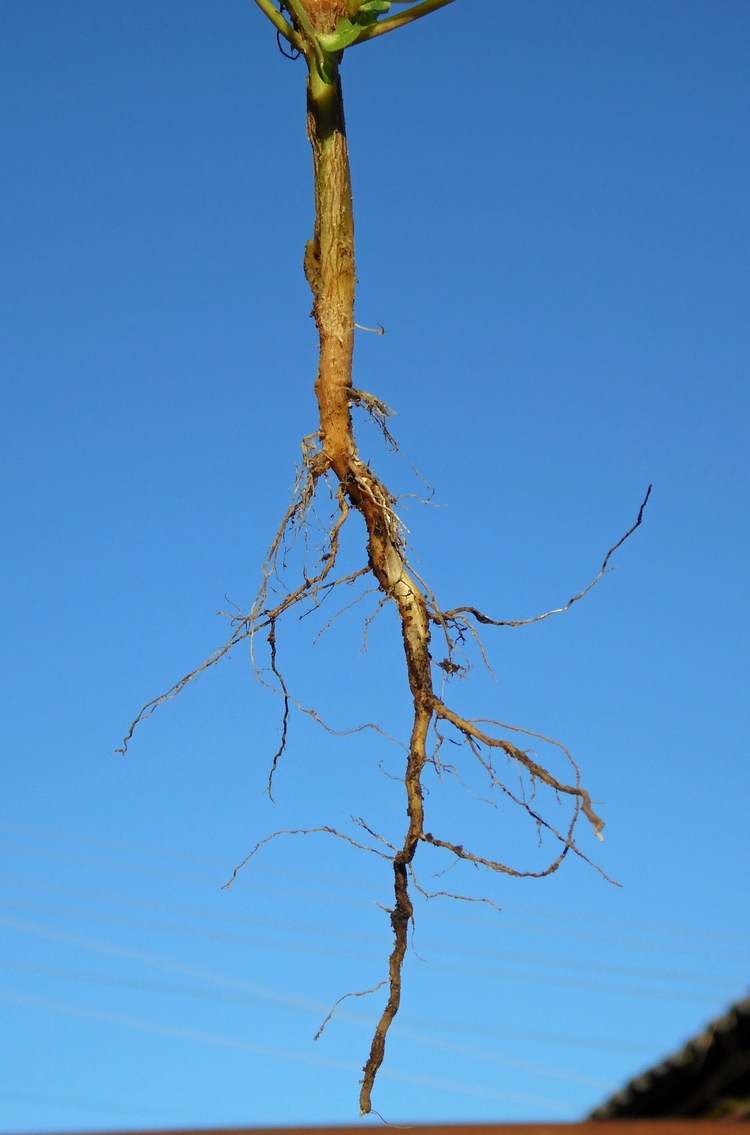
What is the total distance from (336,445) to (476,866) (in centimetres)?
111

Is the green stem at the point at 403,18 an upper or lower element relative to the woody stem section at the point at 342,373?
upper

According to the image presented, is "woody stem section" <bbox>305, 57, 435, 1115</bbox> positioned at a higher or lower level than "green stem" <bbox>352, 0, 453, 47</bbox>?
lower

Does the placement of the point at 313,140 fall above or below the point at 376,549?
above

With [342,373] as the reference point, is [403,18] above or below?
above

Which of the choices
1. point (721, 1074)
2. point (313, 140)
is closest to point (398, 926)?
point (721, 1074)

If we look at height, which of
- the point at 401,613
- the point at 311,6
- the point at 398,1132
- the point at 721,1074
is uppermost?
the point at 311,6

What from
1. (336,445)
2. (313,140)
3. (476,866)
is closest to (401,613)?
(336,445)

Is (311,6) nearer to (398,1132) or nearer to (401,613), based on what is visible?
(401,613)

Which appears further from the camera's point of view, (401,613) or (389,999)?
(401,613)

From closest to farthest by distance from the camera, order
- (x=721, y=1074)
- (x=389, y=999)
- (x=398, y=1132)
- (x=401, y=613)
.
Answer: (x=398, y=1132), (x=721, y=1074), (x=389, y=999), (x=401, y=613)

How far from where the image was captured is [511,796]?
3.12 meters

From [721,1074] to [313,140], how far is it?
2.37 metres

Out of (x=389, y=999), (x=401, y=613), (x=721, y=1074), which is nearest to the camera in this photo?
(x=721, y=1074)

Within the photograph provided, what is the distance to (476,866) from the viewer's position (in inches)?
117
